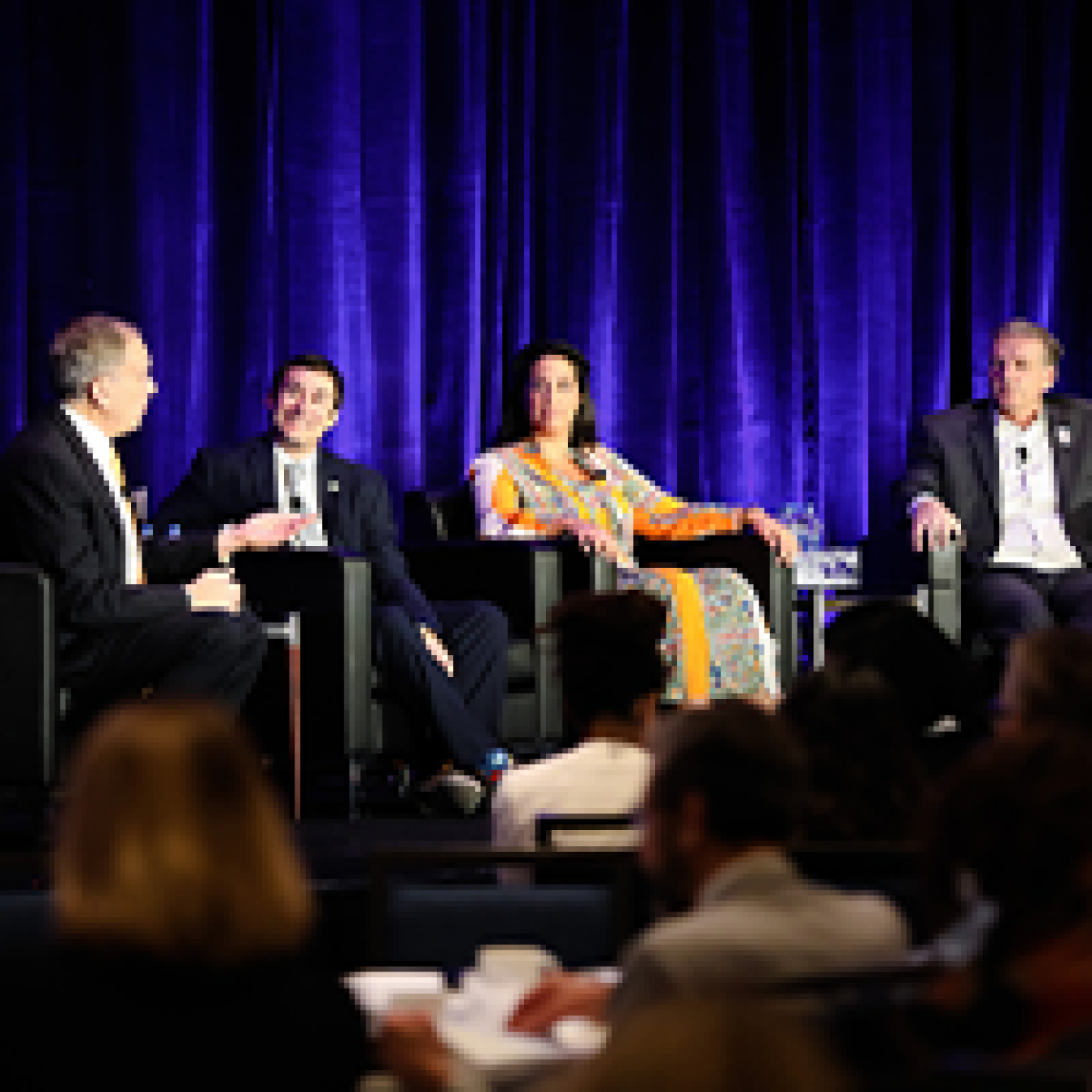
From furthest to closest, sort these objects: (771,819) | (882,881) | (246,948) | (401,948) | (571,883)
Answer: (571,883) < (401,948) < (882,881) < (771,819) < (246,948)

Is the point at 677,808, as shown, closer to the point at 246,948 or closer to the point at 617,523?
the point at 246,948

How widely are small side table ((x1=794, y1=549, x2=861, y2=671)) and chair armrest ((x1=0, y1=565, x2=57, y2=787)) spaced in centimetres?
252

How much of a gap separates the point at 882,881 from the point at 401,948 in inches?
23.0

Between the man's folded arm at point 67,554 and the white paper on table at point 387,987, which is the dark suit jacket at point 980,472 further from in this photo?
the white paper on table at point 387,987

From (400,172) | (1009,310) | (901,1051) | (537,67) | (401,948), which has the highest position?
(537,67)

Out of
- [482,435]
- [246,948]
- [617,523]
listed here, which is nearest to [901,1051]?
[246,948]

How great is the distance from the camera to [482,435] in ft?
17.9

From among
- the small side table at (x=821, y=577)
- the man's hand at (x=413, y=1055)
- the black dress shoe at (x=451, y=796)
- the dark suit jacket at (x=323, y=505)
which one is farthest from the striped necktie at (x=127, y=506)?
the man's hand at (x=413, y=1055)

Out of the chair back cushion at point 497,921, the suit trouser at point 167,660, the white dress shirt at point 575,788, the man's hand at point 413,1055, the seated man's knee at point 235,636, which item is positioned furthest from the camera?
the seated man's knee at point 235,636

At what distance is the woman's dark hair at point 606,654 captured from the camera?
88.1 inches

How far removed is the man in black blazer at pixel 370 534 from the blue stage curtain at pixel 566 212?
0.53 meters

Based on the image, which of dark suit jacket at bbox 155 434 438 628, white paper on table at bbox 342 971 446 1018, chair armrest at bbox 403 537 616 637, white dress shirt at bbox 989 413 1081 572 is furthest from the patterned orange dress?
white paper on table at bbox 342 971 446 1018

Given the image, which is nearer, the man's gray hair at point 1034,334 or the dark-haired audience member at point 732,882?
the dark-haired audience member at point 732,882

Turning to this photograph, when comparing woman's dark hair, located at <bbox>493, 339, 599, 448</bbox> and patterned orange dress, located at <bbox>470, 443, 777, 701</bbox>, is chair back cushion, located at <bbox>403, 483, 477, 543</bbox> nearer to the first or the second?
patterned orange dress, located at <bbox>470, 443, 777, 701</bbox>
